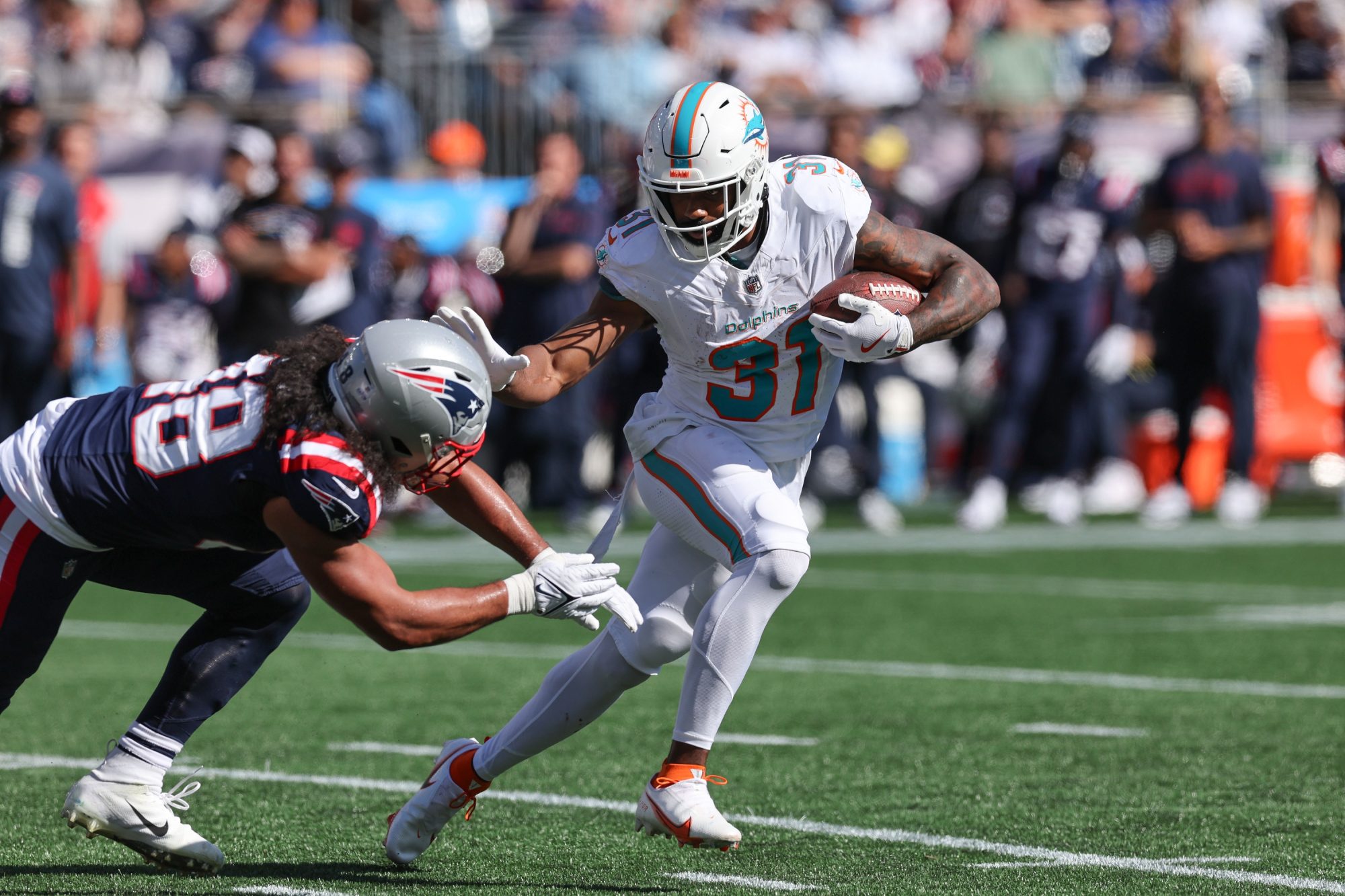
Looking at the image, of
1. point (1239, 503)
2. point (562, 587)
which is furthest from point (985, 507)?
point (562, 587)

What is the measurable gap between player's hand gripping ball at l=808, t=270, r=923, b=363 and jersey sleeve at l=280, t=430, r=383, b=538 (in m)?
1.05

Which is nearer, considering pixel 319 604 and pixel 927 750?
pixel 927 750

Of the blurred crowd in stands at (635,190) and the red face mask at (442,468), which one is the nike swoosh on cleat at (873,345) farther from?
the blurred crowd in stands at (635,190)

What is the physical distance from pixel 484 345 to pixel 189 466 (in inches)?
26.6

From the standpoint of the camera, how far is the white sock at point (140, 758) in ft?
13.8

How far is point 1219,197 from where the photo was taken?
11812 mm

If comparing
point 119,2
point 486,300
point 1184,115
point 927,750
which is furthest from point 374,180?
point 927,750

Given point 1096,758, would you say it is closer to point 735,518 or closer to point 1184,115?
point 735,518

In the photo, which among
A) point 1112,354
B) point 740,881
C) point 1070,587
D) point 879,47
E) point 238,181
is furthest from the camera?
point 879,47

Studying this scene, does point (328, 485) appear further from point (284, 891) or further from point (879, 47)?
point (879, 47)

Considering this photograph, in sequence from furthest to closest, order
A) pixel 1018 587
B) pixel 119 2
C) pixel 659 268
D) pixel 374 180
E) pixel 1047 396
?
pixel 119 2, pixel 374 180, pixel 1047 396, pixel 1018 587, pixel 659 268

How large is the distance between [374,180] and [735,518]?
32.8 feet

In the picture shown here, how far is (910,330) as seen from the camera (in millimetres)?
4199

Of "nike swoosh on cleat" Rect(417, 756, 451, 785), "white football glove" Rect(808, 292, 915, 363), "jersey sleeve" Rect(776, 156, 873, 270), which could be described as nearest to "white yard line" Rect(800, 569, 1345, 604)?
"jersey sleeve" Rect(776, 156, 873, 270)
